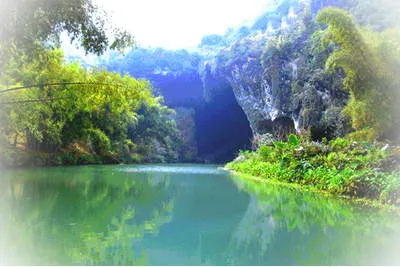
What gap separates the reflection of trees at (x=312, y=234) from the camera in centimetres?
307

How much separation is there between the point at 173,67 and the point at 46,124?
2082cm

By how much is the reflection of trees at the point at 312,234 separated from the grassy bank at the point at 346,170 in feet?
1.63

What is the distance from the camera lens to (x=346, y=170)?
7.07 meters

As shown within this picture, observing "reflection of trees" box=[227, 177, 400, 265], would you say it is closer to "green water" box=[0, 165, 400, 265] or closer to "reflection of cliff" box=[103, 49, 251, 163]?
"green water" box=[0, 165, 400, 265]

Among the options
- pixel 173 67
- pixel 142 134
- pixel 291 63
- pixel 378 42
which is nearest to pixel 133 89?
pixel 378 42

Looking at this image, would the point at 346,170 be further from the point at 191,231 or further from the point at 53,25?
the point at 53,25

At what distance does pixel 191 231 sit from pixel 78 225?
1.13 metres

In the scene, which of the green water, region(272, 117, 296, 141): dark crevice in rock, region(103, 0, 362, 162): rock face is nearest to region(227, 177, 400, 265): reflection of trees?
the green water

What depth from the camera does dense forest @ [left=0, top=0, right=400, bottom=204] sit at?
287 inches

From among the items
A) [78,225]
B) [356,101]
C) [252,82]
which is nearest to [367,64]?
[356,101]

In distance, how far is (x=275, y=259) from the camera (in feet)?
9.87

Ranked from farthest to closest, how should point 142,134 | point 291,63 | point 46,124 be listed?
point 142,134 < point 291,63 < point 46,124

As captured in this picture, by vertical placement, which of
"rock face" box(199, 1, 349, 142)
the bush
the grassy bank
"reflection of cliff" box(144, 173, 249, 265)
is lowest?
"reflection of cliff" box(144, 173, 249, 265)

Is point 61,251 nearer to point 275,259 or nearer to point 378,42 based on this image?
point 275,259
